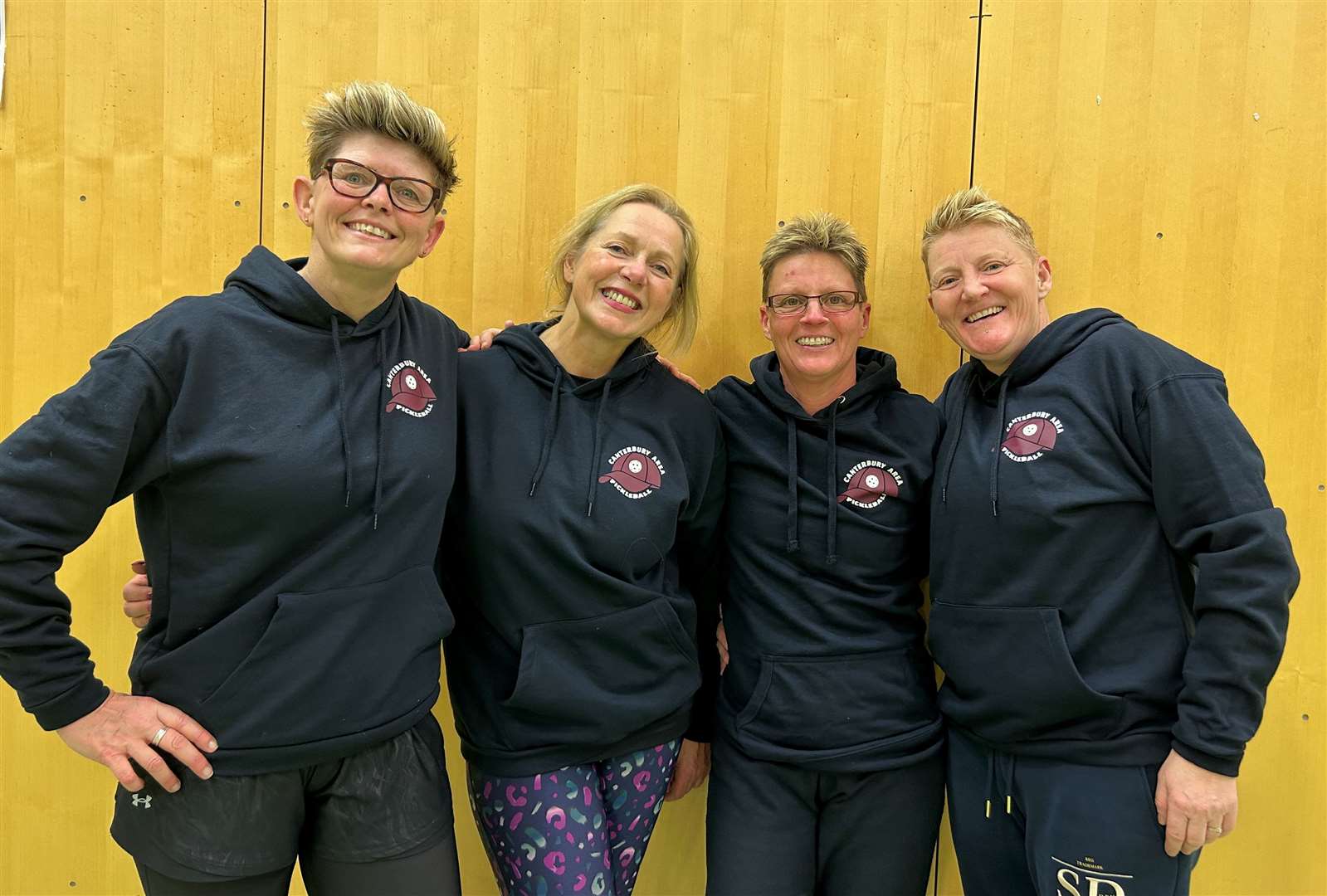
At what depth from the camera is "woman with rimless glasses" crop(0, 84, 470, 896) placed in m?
1.37

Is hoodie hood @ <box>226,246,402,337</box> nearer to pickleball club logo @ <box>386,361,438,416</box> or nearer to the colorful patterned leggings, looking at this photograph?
pickleball club logo @ <box>386,361,438,416</box>

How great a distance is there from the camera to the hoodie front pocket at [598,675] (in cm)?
169

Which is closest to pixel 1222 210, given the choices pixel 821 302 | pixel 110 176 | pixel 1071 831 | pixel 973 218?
pixel 973 218

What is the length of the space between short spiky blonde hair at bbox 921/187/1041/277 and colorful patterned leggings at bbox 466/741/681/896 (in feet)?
4.32

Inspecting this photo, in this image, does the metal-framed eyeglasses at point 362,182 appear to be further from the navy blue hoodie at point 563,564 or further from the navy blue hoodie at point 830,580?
the navy blue hoodie at point 830,580

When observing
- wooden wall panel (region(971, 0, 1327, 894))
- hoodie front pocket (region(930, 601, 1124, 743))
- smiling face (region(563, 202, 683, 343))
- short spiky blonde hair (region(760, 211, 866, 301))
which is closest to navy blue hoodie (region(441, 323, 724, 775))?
smiling face (region(563, 202, 683, 343))

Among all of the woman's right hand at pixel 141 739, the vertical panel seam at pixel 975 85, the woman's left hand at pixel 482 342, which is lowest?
→ the woman's right hand at pixel 141 739

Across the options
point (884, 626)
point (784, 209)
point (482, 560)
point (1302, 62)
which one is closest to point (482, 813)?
point (482, 560)

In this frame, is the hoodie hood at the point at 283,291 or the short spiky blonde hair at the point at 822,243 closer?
the hoodie hood at the point at 283,291

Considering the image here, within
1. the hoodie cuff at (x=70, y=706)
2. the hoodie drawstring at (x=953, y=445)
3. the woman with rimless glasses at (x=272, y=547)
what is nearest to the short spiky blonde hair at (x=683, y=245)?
the woman with rimless glasses at (x=272, y=547)

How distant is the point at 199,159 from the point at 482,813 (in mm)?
1825

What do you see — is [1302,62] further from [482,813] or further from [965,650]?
[482,813]

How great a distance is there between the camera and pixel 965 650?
5.78ft

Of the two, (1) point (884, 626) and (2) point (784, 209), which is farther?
(2) point (784, 209)
